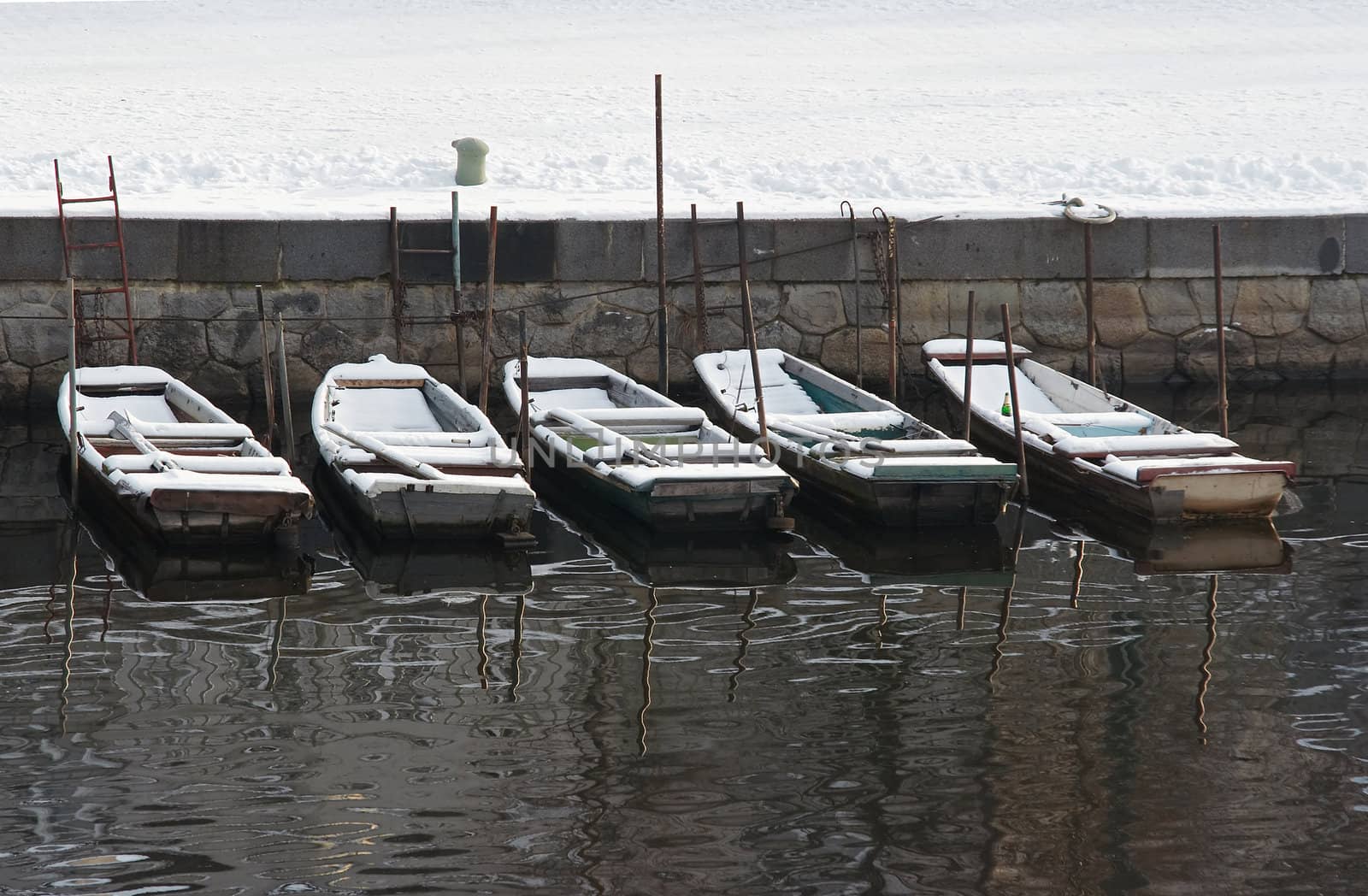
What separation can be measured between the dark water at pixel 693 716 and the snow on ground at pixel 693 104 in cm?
539

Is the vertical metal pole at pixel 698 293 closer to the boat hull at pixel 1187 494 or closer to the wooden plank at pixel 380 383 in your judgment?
the wooden plank at pixel 380 383

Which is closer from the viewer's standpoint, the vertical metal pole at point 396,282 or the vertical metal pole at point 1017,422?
the vertical metal pole at point 1017,422

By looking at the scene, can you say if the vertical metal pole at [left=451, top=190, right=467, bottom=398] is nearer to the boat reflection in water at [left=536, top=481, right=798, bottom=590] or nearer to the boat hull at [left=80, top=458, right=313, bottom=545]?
the boat reflection in water at [left=536, top=481, right=798, bottom=590]

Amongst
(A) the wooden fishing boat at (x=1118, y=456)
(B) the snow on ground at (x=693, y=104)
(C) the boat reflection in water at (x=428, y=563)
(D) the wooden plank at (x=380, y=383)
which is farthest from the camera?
(B) the snow on ground at (x=693, y=104)

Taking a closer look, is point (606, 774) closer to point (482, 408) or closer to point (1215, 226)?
point (482, 408)

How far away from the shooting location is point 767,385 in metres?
12.8

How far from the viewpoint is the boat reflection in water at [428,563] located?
903cm

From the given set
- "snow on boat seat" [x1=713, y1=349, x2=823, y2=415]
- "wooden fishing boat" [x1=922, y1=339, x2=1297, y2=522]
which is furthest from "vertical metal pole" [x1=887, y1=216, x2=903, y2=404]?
"snow on boat seat" [x1=713, y1=349, x2=823, y2=415]

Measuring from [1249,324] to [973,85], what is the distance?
6983 mm

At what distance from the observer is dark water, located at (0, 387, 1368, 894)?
19.0ft

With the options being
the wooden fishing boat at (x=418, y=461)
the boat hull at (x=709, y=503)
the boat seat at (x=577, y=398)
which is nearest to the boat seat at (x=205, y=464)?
the wooden fishing boat at (x=418, y=461)

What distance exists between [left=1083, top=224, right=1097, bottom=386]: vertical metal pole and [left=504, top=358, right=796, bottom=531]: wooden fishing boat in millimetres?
3405

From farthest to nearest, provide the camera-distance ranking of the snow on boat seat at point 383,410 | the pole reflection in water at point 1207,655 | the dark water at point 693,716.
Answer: the snow on boat seat at point 383,410, the pole reflection in water at point 1207,655, the dark water at point 693,716

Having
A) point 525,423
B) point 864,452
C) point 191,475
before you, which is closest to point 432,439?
point 525,423
